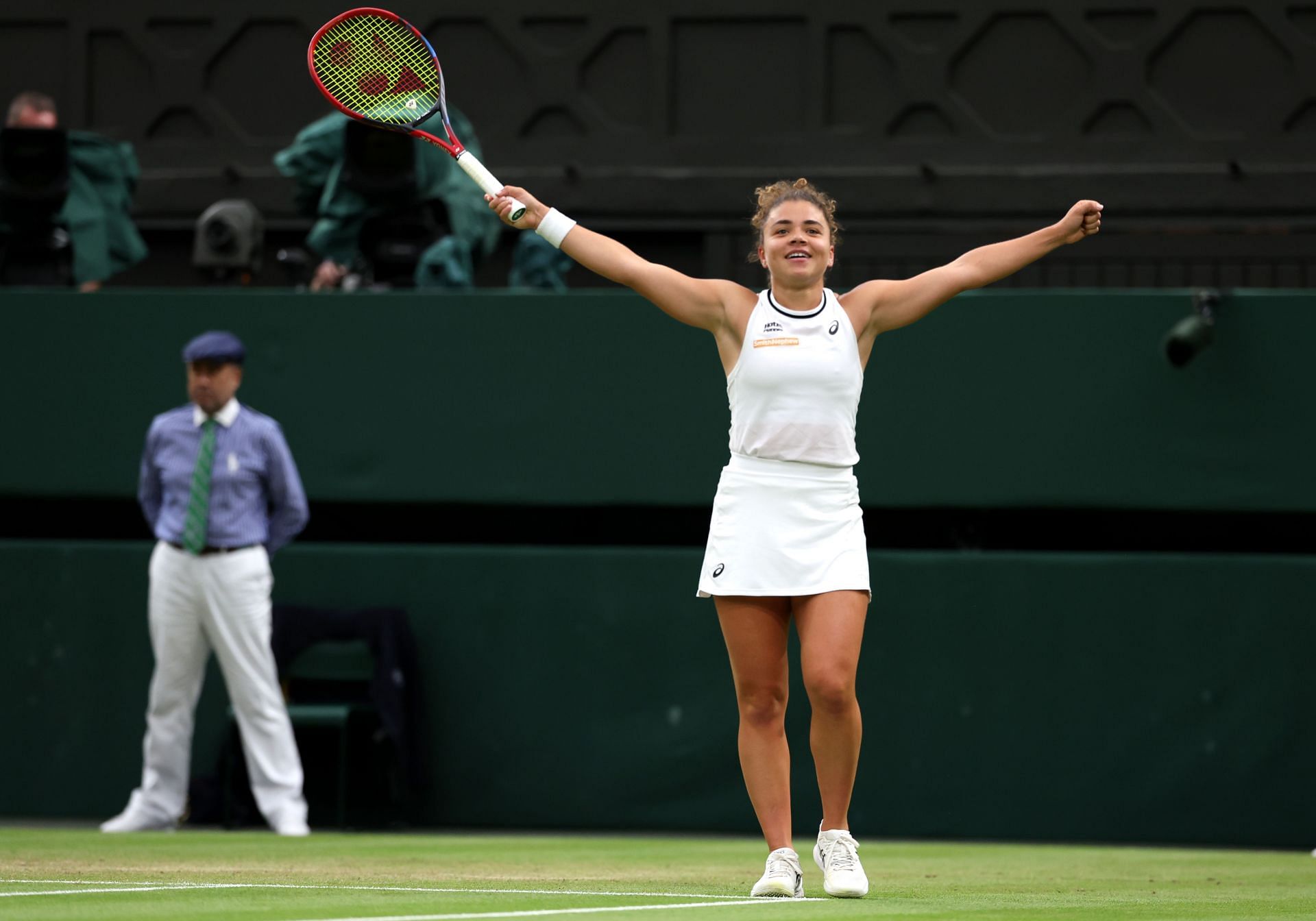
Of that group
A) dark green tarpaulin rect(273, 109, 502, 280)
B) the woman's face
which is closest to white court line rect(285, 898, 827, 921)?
the woman's face

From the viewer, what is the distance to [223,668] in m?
9.84

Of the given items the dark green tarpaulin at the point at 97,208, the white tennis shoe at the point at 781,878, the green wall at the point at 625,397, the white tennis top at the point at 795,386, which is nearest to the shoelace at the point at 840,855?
the white tennis shoe at the point at 781,878

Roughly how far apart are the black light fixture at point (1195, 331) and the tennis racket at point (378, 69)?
4157 mm

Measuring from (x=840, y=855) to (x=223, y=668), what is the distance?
4.71 meters

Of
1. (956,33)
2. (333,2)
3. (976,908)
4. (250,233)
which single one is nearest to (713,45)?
(956,33)

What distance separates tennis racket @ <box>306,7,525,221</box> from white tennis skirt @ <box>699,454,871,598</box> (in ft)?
5.69

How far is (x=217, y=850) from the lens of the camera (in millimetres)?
8211

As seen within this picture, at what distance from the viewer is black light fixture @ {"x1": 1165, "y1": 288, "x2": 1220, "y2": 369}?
9727 millimetres

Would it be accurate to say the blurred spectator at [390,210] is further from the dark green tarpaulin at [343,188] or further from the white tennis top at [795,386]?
the white tennis top at [795,386]

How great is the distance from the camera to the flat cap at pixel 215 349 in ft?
32.0

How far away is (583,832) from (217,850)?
2655mm

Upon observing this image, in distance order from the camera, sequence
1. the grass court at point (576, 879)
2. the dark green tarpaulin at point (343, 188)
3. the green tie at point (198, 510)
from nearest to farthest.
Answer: the grass court at point (576, 879)
the green tie at point (198, 510)
the dark green tarpaulin at point (343, 188)

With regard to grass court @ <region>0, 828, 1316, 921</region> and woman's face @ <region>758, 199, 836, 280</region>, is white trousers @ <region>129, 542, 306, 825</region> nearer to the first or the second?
grass court @ <region>0, 828, 1316, 921</region>

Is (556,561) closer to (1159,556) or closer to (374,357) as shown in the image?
(374,357)
